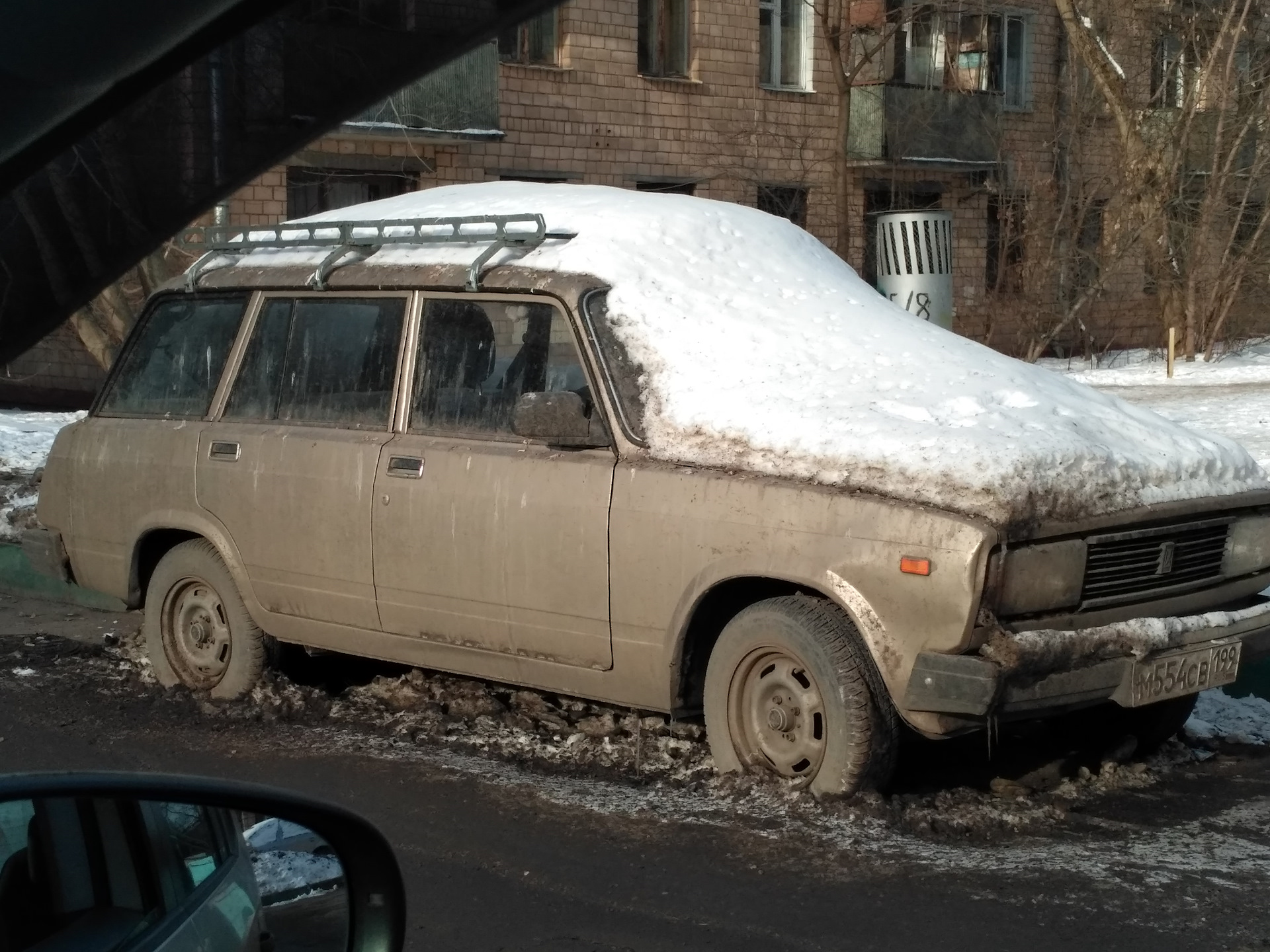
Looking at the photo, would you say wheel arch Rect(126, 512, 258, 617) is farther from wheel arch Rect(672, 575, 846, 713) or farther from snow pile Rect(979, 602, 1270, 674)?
snow pile Rect(979, 602, 1270, 674)

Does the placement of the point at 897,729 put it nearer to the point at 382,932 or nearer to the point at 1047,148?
the point at 382,932

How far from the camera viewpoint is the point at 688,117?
963 inches

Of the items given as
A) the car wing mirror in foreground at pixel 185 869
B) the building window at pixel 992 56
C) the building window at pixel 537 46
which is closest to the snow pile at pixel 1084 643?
the car wing mirror in foreground at pixel 185 869

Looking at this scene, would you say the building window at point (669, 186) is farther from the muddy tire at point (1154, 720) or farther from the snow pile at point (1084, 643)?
the snow pile at point (1084, 643)

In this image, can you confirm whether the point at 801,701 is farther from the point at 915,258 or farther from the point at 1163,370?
the point at 1163,370

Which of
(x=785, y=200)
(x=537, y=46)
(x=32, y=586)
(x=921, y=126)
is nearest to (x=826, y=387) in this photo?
(x=32, y=586)

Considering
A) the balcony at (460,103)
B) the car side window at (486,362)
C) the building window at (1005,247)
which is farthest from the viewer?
the building window at (1005,247)

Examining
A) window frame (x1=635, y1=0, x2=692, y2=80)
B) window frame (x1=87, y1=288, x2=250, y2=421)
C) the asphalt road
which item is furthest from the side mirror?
window frame (x1=635, y1=0, x2=692, y2=80)

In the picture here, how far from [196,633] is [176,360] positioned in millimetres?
1175

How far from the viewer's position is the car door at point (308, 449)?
6.00 m

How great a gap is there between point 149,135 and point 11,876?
782 mm

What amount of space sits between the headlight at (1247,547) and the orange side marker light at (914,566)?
131cm

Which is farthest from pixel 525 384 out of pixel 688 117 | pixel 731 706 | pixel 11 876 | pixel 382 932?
pixel 688 117

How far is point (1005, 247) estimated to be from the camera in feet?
84.9
